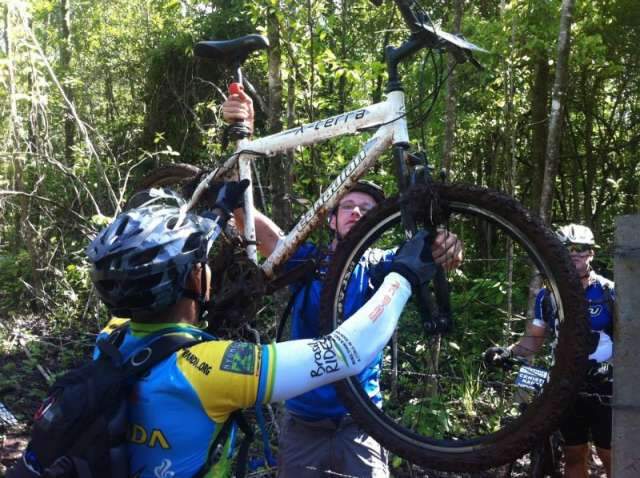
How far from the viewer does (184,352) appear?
4.42 feet

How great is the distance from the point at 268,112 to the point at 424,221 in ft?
7.62

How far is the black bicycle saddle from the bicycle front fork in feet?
3.31

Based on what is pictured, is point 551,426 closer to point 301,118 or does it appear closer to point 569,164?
point 301,118

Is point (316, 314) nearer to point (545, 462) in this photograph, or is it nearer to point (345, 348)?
point (345, 348)

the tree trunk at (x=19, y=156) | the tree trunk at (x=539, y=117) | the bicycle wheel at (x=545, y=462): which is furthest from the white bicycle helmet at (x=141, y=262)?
the tree trunk at (x=539, y=117)

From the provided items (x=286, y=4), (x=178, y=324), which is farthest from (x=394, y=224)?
(x=286, y=4)

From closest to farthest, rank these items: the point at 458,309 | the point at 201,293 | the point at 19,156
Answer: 1. the point at 201,293
2. the point at 458,309
3. the point at 19,156

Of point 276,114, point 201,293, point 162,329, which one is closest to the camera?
point 162,329

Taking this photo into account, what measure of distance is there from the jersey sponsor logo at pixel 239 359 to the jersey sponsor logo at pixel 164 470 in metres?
0.28

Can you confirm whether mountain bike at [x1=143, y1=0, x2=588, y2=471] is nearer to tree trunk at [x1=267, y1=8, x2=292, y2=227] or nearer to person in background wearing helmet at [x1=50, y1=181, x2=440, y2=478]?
person in background wearing helmet at [x1=50, y1=181, x2=440, y2=478]

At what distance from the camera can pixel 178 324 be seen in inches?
57.7

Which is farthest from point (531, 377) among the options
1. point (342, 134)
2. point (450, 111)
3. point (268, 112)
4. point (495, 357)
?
point (450, 111)

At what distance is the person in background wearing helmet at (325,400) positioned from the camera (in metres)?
2.36

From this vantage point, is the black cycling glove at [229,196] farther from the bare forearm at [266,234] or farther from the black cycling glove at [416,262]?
the black cycling glove at [416,262]
